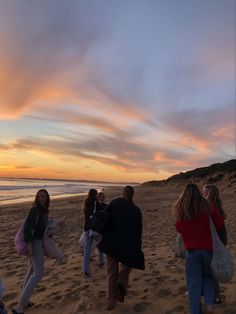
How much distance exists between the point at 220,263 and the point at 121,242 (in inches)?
63.1

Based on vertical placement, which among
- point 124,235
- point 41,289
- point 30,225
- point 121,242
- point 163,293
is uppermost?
point 30,225

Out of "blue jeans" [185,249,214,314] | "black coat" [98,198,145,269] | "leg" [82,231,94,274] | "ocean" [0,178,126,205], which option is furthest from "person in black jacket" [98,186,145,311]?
"ocean" [0,178,126,205]

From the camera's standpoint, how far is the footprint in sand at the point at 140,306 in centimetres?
569

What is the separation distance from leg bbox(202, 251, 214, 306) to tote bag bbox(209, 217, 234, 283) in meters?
0.08

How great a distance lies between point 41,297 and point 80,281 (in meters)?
1.02

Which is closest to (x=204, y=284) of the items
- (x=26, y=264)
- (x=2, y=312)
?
(x=2, y=312)

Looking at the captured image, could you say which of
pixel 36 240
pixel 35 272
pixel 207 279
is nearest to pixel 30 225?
pixel 36 240

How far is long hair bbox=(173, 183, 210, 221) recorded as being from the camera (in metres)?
4.81

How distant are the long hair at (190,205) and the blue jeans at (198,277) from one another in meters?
0.49

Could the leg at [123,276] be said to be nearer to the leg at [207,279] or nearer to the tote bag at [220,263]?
the leg at [207,279]

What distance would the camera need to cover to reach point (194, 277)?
488 cm

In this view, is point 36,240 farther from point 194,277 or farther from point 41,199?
point 194,277

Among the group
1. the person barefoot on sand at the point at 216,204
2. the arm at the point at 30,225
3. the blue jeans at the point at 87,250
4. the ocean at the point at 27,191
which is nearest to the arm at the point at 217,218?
the person barefoot on sand at the point at 216,204

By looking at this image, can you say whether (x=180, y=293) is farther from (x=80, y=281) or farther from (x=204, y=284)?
(x=80, y=281)
